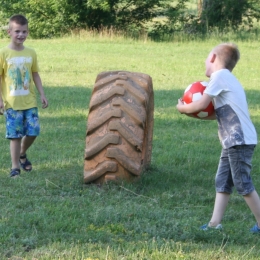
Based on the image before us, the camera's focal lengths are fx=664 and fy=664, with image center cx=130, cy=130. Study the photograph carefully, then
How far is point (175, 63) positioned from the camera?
18.9 metres

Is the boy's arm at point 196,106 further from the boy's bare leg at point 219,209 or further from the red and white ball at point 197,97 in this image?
the boy's bare leg at point 219,209

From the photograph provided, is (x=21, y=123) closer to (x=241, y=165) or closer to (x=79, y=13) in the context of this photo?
(x=241, y=165)

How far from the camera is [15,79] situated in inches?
261

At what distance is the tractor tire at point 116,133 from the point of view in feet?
19.8

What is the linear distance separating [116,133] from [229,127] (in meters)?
1.43

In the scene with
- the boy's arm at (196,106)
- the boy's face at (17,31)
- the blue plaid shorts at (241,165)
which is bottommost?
the blue plaid shorts at (241,165)

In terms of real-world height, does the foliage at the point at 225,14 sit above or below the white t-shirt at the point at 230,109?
below

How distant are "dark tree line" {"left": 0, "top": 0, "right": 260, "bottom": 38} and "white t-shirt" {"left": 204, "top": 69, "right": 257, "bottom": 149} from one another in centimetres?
2808

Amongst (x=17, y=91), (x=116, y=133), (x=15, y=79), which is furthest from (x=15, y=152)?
(x=116, y=133)

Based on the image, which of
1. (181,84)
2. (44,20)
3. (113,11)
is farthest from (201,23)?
(181,84)

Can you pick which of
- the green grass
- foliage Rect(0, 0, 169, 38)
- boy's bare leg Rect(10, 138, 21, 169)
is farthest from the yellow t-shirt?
foliage Rect(0, 0, 169, 38)

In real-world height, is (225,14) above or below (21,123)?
below

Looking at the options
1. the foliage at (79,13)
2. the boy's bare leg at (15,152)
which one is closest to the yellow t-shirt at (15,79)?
the boy's bare leg at (15,152)

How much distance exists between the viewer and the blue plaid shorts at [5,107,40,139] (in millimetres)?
6648
